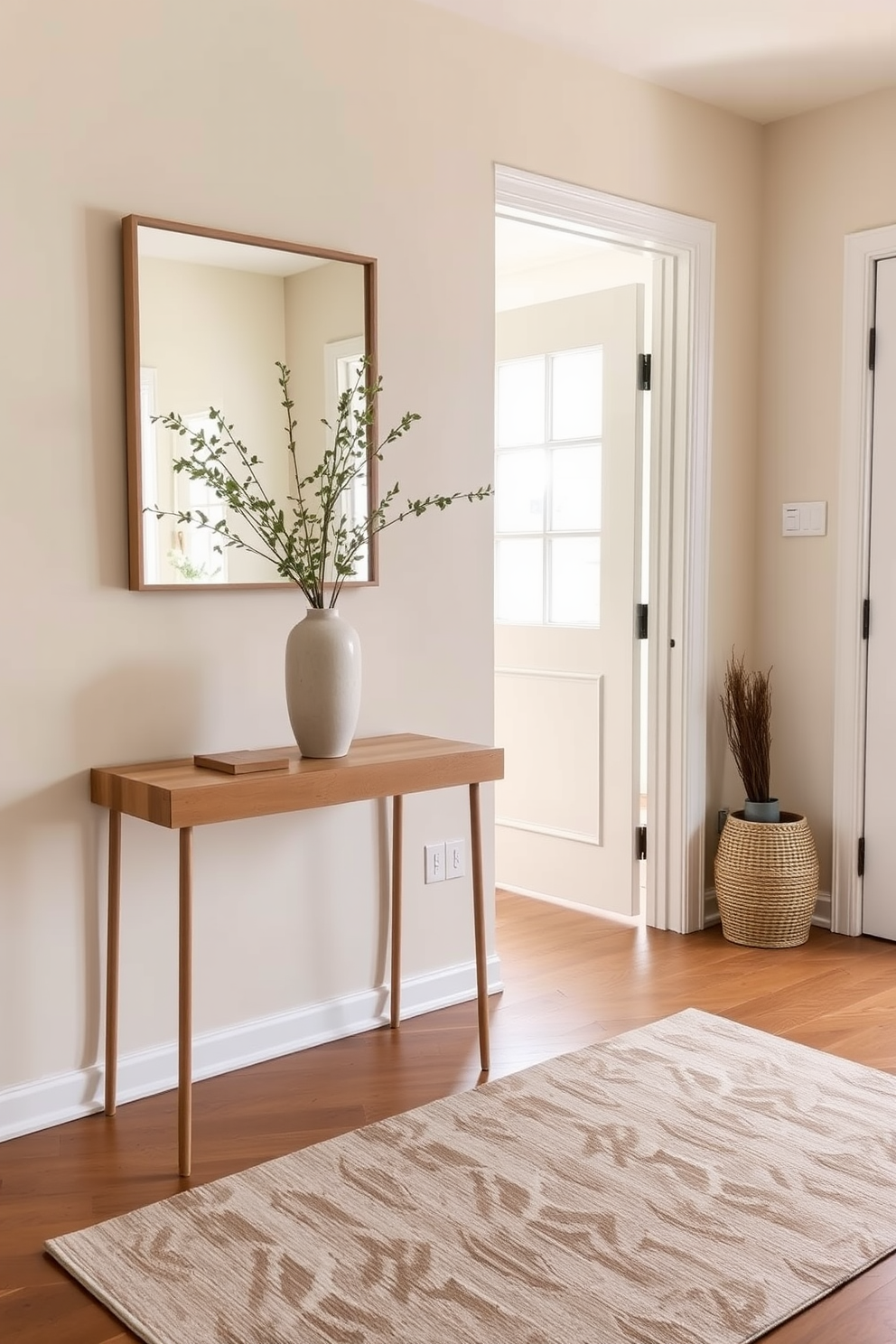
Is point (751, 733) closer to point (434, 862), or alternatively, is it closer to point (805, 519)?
point (805, 519)

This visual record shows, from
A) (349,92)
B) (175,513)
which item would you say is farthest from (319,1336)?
(349,92)

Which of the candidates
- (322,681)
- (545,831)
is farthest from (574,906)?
(322,681)

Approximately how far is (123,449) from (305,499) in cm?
46

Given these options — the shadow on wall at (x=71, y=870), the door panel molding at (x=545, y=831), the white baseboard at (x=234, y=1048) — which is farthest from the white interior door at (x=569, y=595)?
the shadow on wall at (x=71, y=870)

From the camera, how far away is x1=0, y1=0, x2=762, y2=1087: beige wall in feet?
8.32

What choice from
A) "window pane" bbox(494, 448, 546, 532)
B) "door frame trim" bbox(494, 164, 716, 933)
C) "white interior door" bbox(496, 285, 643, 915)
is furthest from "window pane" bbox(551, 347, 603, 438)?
"door frame trim" bbox(494, 164, 716, 933)

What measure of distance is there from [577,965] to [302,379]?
6.09 ft

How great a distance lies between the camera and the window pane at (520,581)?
4328 millimetres

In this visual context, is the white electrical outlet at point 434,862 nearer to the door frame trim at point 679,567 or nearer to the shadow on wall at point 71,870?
the shadow on wall at point 71,870

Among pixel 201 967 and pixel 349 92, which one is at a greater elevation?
pixel 349 92

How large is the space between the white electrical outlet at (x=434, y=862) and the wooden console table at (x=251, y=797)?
0.16 m

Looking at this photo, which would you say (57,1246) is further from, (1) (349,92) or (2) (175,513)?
(1) (349,92)

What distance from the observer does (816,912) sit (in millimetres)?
4113

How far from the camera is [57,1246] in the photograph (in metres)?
2.12
